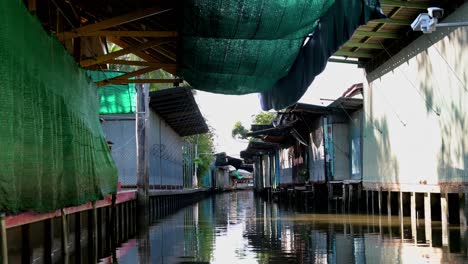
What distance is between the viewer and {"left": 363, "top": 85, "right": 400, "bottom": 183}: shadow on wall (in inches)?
872

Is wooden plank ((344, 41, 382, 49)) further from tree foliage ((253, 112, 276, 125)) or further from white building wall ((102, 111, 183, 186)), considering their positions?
tree foliage ((253, 112, 276, 125))

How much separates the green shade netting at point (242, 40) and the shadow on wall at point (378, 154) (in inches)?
414

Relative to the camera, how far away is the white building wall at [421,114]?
16339mm

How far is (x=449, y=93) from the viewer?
666 inches

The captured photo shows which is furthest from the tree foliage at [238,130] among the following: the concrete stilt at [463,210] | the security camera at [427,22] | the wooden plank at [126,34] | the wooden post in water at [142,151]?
the wooden plank at [126,34]

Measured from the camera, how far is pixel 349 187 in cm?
2608

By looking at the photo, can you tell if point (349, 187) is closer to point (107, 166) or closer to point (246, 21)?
point (107, 166)

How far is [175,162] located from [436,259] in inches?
1353

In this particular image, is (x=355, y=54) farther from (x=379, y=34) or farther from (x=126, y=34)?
(x=126, y=34)

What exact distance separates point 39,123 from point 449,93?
41.9 feet

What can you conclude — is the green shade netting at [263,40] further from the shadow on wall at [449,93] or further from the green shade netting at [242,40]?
the shadow on wall at [449,93]

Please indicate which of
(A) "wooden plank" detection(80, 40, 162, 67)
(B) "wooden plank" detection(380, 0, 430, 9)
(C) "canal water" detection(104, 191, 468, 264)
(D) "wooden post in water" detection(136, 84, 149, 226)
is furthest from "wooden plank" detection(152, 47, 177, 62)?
(D) "wooden post in water" detection(136, 84, 149, 226)

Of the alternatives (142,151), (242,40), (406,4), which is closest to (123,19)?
(242,40)

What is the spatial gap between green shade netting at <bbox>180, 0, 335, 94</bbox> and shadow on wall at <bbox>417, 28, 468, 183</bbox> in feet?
20.1
